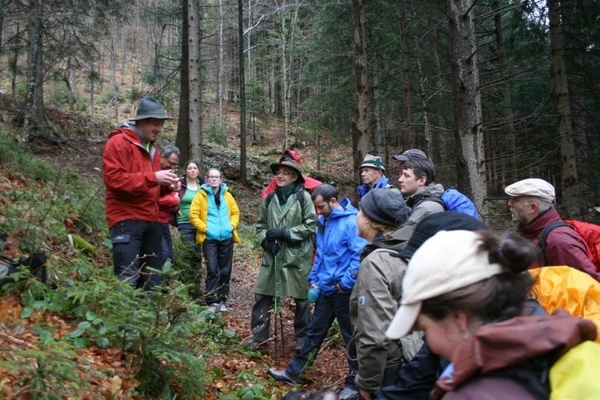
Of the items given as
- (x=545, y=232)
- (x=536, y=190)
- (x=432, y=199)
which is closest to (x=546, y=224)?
(x=545, y=232)

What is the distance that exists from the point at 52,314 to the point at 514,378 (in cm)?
368

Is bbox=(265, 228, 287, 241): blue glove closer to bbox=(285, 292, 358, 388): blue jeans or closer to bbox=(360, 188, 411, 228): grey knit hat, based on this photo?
bbox=(285, 292, 358, 388): blue jeans

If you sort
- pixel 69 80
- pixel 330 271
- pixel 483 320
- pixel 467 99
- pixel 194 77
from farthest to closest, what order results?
1. pixel 69 80
2. pixel 194 77
3. pixel 467 99
4. pixel 330 271
5. pixel 483 320

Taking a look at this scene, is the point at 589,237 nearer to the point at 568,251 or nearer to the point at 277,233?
the point at 568,251

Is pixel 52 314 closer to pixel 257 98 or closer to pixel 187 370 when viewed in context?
pixel 187 370

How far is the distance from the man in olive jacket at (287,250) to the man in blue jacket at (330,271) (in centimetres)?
61

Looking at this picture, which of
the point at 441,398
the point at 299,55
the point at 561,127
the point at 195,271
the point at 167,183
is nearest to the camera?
the point at 441,398

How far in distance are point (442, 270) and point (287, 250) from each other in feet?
14.7

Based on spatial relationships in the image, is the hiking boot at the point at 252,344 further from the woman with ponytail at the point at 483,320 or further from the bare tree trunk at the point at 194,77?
the bare tree trunk at the point at 194,77

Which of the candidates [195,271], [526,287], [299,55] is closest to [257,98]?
[299,55]

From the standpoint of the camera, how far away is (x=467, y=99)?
654cm

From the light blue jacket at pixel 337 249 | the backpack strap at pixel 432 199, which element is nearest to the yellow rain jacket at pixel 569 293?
the backpack strap at pixel 432 199

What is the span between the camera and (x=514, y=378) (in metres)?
1.27

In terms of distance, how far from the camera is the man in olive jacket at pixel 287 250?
585 centimetres
